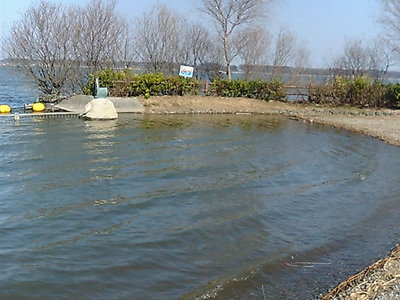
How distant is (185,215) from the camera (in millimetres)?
7047

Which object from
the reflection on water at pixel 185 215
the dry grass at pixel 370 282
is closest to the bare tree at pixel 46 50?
the reflection on water at pixel 185 215

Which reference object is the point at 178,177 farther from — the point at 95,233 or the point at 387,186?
the point at 387,186

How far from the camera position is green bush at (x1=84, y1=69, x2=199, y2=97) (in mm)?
21656

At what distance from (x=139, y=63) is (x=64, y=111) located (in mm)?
8515

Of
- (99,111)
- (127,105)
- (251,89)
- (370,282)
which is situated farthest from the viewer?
(251,89)

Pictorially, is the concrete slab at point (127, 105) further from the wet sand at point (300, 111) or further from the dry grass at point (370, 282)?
the dry grass at point (370, 282)

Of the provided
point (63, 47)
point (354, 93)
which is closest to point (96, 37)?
point (63, 47)

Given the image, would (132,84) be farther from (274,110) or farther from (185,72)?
(274,110)

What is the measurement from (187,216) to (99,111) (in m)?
11.2

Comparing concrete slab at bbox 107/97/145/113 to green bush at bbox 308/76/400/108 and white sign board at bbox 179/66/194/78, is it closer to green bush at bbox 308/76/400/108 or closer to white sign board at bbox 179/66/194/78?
white sign board at bbox 179/66/194/78

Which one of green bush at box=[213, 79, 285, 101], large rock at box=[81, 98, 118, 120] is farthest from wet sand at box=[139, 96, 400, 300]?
large rock at box=[81, 98, 118, 120]

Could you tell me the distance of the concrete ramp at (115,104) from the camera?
19609mm

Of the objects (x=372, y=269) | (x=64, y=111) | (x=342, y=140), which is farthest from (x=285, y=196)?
(x=64, y=111)

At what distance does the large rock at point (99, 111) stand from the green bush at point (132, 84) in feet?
14.1
